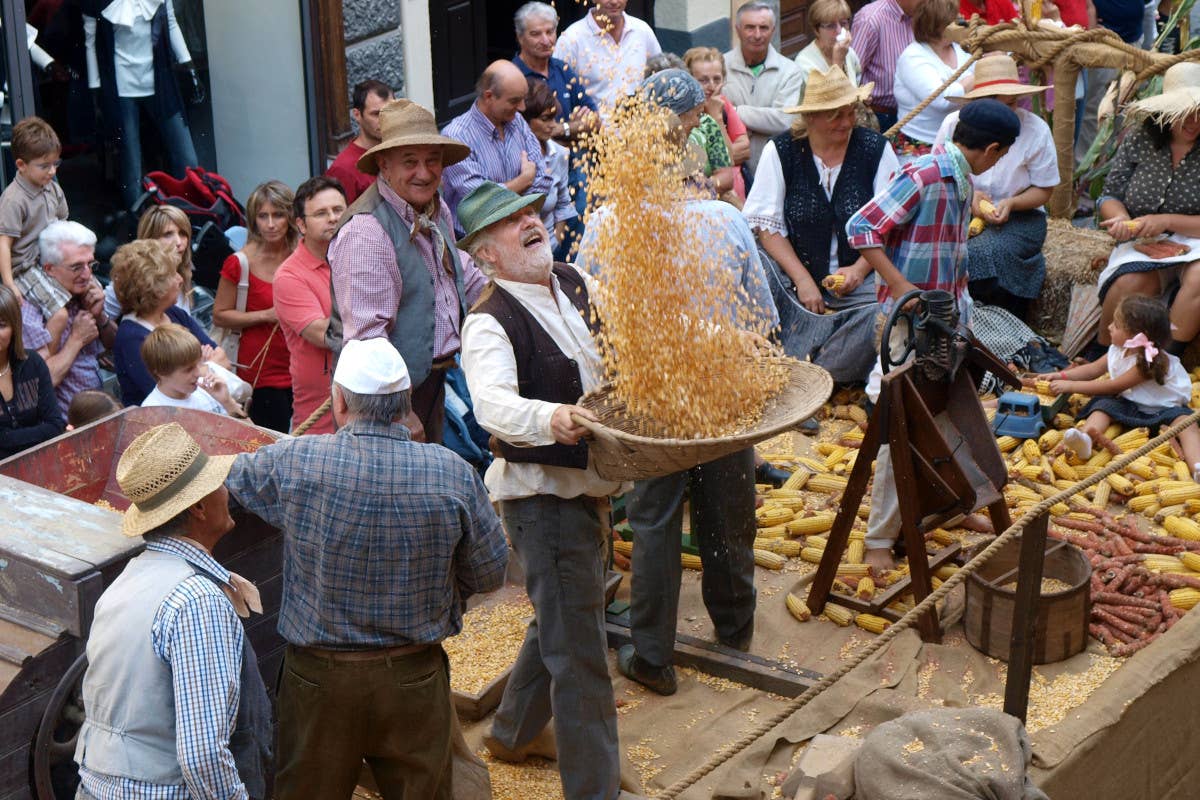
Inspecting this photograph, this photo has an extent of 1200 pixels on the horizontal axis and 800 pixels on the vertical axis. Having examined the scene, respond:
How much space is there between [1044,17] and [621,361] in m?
7.97

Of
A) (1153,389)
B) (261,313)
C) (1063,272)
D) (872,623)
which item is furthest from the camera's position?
(1063,272)

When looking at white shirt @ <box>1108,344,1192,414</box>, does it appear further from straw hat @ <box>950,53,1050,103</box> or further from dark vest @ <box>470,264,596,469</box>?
dark vest @ <box>470,264,596,469</box>

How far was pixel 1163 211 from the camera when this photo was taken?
26.7 feet

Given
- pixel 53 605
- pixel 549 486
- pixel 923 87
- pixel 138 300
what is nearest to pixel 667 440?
pixel 549 486

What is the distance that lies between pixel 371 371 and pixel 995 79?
227 inches

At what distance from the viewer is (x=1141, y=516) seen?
6.63 m

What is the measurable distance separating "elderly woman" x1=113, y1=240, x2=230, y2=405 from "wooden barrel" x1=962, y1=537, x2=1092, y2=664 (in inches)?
132

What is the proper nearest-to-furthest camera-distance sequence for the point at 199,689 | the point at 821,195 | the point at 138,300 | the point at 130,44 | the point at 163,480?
the point at 199,689, the point at 163,480, the point at 138,300, the point at 821,195, the point at 130,44

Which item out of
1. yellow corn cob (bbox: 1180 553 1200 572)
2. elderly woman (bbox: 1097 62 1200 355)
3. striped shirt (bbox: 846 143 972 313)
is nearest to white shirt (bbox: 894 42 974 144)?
elderly woman (bbox: 1097 62 1200 355)

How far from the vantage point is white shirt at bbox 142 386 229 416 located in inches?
216

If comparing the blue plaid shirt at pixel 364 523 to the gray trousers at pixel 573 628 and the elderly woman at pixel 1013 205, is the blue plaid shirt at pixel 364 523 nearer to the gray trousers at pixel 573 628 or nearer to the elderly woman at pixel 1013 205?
the gray trousers at pixel 573 628

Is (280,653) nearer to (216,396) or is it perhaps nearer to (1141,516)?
(216,396)

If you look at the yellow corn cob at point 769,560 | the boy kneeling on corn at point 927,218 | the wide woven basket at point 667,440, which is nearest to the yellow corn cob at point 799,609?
the yellow corn cob at point 769,560

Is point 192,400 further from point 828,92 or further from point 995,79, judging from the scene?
point 995,79
